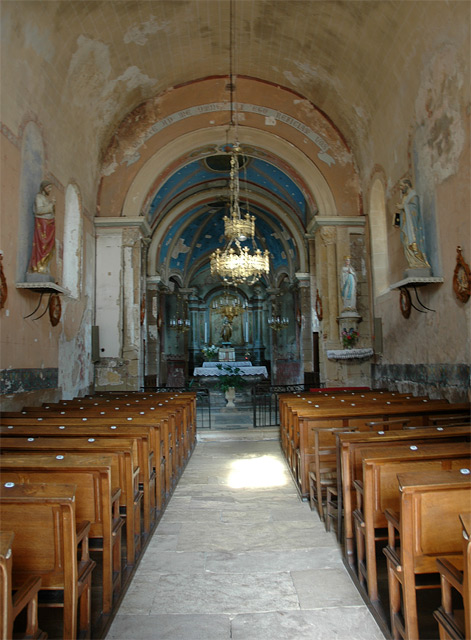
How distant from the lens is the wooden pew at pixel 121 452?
3.41 meters

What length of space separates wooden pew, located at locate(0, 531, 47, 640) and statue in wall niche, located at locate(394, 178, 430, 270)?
6935mm

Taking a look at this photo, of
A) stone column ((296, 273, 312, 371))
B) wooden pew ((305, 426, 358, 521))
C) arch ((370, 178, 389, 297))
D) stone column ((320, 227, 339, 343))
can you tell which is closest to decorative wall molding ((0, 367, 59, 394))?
wooden pew ((305, 426, 358, 521))

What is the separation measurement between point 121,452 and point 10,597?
1597mm

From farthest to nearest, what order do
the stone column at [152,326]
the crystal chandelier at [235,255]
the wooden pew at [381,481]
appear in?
the stone column at [152,326], the crystal chandelier at [235,255], the wooden pew at [381,481]

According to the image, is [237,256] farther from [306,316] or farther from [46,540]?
[46,540]

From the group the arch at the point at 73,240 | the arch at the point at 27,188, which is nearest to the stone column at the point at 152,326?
the arch at the point at 73,240

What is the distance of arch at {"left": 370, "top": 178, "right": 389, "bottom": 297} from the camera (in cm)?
1089

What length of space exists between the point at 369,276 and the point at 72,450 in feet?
30.3

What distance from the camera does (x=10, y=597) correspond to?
1770 mm

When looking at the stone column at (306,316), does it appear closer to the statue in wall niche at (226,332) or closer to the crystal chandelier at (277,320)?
the crystal chandelier at (277,320)

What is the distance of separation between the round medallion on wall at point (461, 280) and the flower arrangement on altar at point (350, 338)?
4335mm

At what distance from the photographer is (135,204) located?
11594 millimetres

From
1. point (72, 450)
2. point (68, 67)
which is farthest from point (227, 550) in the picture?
point (68, 67)

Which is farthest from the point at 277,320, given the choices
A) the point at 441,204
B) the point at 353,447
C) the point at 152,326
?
the point at 353,447
